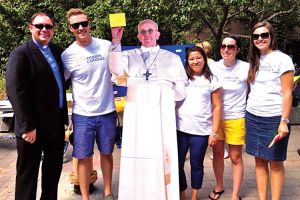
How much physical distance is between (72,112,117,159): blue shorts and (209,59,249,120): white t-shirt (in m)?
1.08

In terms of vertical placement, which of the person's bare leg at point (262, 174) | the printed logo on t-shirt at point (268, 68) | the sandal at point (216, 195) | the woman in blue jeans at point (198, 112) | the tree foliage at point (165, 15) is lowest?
the sandal at point (216, 195)

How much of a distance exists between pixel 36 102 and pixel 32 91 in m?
0.10

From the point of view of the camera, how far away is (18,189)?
303 centimetres

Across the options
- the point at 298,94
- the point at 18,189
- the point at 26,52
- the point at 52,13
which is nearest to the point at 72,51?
the point at 26,52

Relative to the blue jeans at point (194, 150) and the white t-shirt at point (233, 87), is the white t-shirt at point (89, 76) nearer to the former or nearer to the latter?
the blue jeans at point (194, 150)

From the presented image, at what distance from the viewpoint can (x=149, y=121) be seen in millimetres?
2975

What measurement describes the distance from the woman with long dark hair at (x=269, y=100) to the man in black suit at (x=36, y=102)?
170 centimetres

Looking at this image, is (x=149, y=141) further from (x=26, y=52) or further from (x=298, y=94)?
(x=298, y=94)

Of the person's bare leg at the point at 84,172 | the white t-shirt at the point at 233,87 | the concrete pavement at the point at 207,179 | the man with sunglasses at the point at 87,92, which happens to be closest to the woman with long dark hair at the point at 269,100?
the white t-shirt at the point at 233,87

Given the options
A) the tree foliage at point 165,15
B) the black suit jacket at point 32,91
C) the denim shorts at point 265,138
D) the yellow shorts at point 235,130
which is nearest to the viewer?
the black suit jacket at point 32,91

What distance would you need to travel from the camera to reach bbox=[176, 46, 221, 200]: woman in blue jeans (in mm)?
3203

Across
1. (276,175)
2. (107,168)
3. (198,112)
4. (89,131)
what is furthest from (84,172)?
(276,175)

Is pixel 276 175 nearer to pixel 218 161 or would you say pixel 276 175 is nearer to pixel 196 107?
pixel 218 161

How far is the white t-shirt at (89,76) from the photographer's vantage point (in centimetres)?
320
